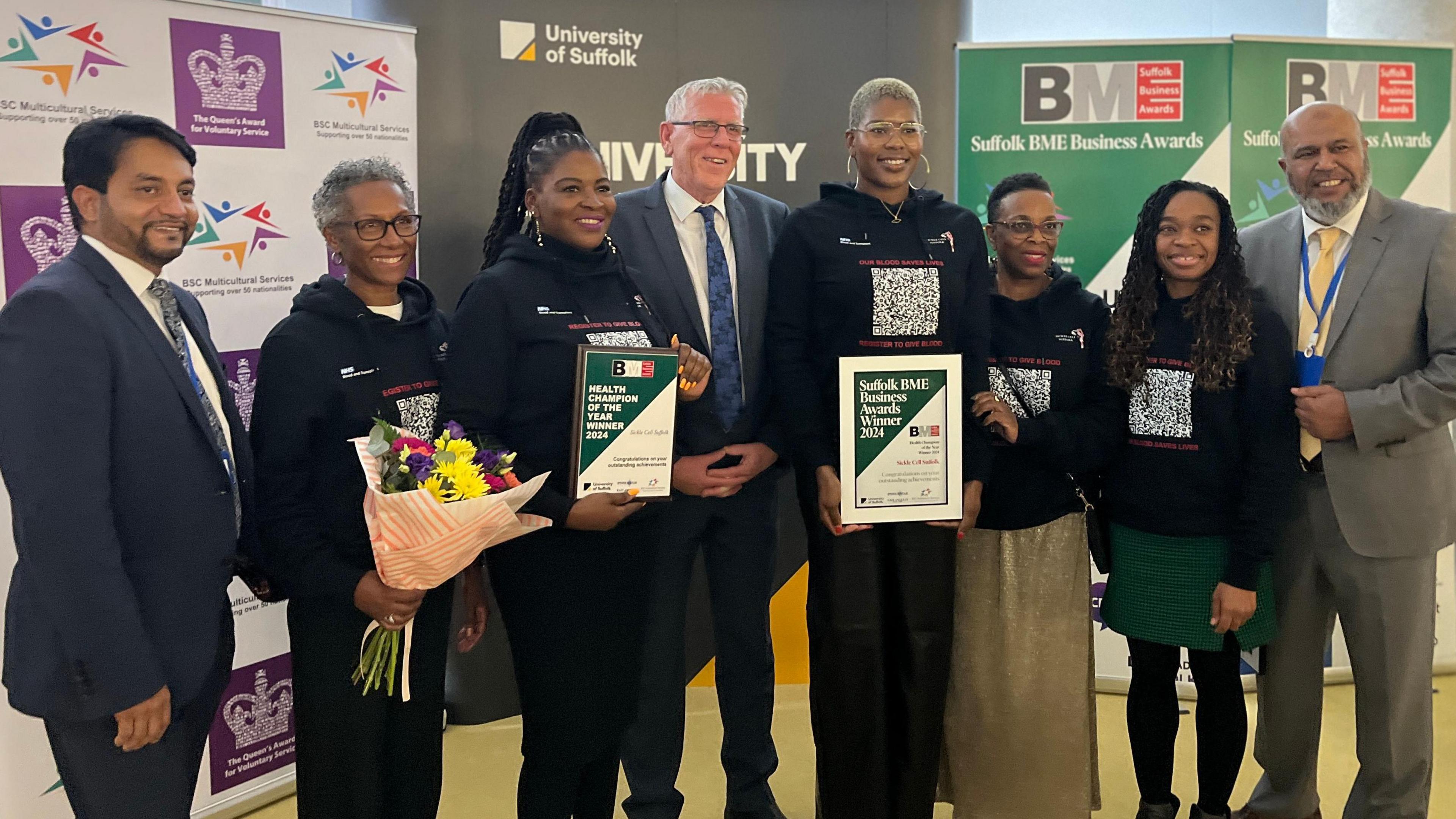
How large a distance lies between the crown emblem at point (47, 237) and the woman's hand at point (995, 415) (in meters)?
2.51

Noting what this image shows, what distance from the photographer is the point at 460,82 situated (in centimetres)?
388

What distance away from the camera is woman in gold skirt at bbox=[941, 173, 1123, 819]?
115 inches

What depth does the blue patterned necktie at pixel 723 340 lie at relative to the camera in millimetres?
3158

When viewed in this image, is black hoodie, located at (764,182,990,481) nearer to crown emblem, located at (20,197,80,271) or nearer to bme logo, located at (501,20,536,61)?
bme logo, located at (501,20,536,61)

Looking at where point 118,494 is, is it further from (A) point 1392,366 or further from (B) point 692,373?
→ (A) point 1392,366

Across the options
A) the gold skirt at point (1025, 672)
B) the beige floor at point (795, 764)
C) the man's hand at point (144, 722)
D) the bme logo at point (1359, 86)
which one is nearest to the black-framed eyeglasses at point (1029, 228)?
the gold skirt at point (1025, 672)

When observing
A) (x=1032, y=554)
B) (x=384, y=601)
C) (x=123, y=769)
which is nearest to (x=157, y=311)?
(x=384, y=601)

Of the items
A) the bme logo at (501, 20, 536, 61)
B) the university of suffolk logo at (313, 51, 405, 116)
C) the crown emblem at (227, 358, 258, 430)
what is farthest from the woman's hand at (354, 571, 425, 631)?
the bme logo at (501, 20, 536, 61)

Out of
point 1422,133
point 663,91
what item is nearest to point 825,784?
point 663,91

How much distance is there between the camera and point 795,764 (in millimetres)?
3930

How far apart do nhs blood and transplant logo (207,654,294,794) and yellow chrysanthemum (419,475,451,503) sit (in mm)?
1822

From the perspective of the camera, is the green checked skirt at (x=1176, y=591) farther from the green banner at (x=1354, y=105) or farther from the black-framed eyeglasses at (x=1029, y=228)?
the green banner at (x=1354, y=105)

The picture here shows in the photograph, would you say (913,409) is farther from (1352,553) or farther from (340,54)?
(340,54)

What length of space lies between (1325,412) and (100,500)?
2.96 m
